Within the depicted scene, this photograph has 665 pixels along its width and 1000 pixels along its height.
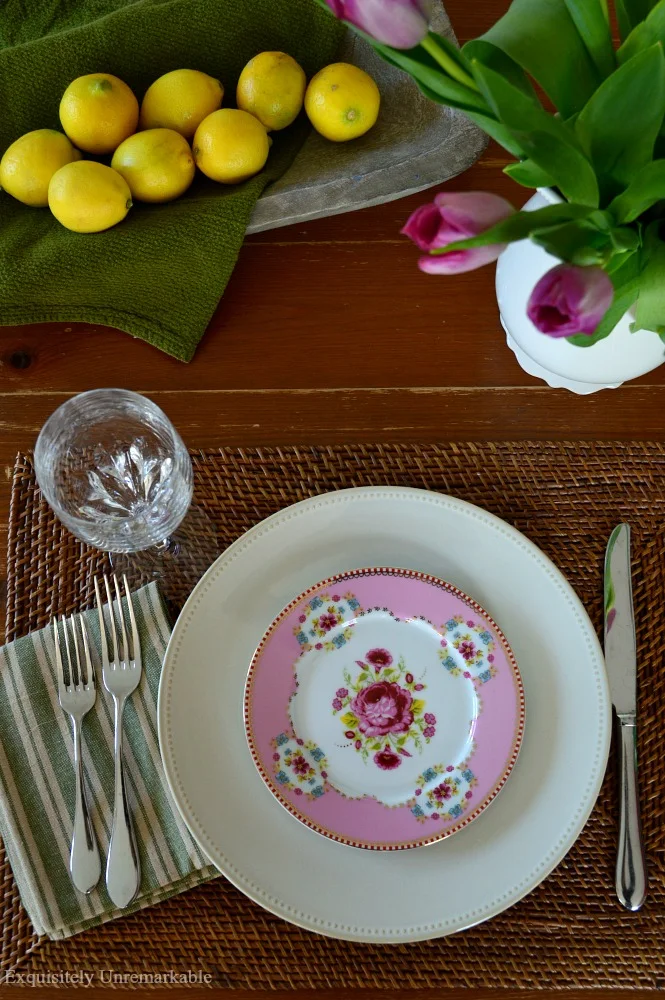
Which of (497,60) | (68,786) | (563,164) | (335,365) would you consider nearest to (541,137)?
(563,164)

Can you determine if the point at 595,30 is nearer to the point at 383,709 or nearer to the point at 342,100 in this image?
the point at 342,100

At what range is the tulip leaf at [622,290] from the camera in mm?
477

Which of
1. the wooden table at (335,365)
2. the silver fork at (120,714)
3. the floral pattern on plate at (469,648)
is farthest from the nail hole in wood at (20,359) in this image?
the floral pattern on plate at (469,648)

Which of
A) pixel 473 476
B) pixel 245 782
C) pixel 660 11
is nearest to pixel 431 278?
pixel 473 476

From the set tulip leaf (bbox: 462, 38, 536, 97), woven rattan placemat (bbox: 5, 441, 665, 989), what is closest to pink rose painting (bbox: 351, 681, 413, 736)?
woven rattan placemat (bbox: 5, 441, 665, 989)

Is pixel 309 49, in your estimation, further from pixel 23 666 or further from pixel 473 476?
pixel 23 666

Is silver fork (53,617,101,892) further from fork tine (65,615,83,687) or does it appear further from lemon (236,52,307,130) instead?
lemon (236,52,307,130)

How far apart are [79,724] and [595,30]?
1.96 ft

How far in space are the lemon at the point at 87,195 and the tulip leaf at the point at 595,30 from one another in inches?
15.8

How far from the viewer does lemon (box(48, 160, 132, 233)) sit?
69cm

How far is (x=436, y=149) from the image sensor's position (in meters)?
0.75

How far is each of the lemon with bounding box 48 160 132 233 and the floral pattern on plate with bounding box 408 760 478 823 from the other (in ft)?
1.80

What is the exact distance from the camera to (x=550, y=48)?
48 cm

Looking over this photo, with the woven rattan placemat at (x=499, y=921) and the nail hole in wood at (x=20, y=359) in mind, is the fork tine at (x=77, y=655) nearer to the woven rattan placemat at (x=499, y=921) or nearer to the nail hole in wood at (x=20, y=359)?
the woven rattan placemat at (x=499, y=921)
